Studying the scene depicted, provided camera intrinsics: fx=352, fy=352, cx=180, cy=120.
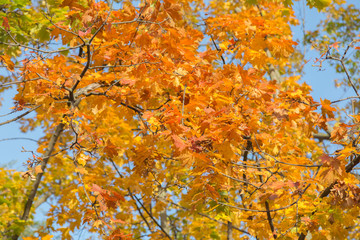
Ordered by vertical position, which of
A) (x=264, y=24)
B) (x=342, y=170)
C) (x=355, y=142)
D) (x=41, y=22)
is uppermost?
(x=41, y=22)

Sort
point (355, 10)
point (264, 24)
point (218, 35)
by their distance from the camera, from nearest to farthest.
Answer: point (264, 24), point (218, 35), point (355, 10)

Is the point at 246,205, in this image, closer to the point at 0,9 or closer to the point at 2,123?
the point at 2,123

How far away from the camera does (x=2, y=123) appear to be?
3.63 m

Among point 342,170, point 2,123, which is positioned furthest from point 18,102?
point 342,170

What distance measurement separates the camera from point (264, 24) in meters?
4.71

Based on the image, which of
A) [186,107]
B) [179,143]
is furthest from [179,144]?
[186,107]

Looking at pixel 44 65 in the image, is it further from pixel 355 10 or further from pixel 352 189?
pixel 355 10

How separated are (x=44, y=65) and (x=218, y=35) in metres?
2.61

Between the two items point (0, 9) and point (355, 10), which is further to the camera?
point (355, 10)

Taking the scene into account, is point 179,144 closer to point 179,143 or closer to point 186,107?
point 179,143

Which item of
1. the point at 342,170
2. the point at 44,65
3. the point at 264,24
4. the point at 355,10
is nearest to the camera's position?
the point at 342,170

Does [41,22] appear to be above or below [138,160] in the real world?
above

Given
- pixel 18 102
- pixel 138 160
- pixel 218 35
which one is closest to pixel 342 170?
pixel 138 160

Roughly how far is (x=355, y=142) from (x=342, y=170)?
41 centimetres
